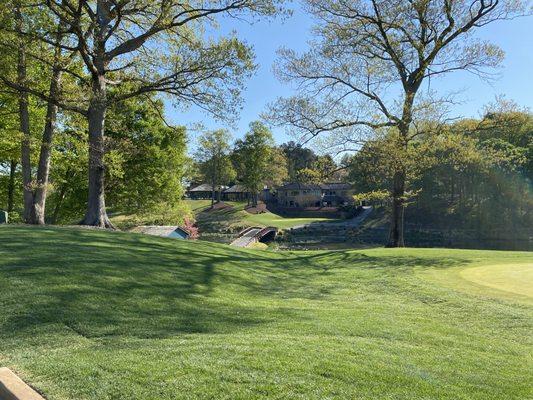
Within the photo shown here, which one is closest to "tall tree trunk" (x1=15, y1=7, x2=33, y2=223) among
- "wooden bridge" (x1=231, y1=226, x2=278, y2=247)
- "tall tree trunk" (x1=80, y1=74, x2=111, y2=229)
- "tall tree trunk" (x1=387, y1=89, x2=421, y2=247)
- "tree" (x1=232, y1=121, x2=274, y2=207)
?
"tall tree trunk" (x1=80, y1=74, x2=111, y2=229)

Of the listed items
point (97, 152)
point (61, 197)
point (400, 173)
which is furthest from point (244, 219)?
point (97, 152)

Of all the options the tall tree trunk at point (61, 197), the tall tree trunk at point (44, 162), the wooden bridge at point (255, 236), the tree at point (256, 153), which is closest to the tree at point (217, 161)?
the tree at point (256, 153)

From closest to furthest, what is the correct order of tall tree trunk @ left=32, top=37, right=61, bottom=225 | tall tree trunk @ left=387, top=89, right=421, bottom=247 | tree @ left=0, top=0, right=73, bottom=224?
1. tree @ left=0, top=0, right=73, bottom=224
2. tall tree trunk @ left=32, top=37, right=61, bottom=225
3. tall tree trunk @ left=387, top=89, right=421, bottom=247

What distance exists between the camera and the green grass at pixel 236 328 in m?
4.21

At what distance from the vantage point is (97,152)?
59.1 feet

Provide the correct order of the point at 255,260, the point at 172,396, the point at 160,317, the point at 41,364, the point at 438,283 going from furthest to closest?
the point at 255,260
the point at 438,283
the point at 160,317
the point at 41,364
the point at 172,396

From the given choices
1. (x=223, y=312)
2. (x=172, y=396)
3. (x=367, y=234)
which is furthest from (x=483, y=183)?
(x=172, y=396)

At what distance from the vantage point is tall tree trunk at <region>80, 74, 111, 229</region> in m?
17.5

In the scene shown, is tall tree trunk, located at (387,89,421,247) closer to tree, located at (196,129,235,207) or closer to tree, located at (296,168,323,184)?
tree, located at (296,168,323,184)

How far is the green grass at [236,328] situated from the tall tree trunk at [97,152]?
4451 mm

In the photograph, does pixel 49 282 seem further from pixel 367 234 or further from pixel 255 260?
pixel 367 234

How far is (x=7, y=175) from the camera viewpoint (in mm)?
31094

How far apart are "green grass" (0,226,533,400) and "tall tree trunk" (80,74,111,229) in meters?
4.45

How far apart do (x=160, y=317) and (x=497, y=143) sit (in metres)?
45.9
